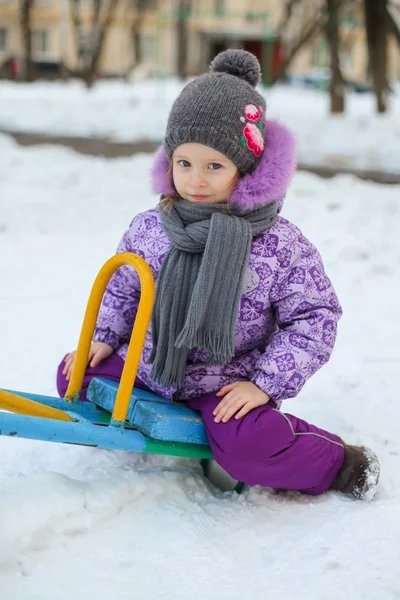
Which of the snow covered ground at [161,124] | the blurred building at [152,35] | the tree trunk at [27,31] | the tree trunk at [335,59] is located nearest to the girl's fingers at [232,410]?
the snow covered ground at [161,124]

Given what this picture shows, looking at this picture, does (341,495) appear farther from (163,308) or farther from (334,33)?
(334,33)

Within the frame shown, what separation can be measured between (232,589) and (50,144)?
7.22m

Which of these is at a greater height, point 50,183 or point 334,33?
point 334,33

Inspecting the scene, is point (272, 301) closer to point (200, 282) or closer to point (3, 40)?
point (200, 282)

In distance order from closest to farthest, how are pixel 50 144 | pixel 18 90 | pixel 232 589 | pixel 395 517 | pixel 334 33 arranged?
pixel 232 589 < pixel 395 517 < pixel 50 144 < pixel 334 33 < pixel 18 90

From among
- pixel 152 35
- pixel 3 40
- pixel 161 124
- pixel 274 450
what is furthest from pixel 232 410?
pixel 3 40

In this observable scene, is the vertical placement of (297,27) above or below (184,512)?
below

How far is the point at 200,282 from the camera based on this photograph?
2.09 meters

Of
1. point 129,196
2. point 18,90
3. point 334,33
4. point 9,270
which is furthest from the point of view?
point 18,90

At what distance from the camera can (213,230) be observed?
6.91 ft

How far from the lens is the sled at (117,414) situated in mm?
1941

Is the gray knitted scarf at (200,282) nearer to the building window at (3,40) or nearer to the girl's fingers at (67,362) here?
the girl's fingers at (67,362)


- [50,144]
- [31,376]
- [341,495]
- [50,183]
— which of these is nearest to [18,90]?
[50,144]

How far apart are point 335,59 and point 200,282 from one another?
8.17 meters
